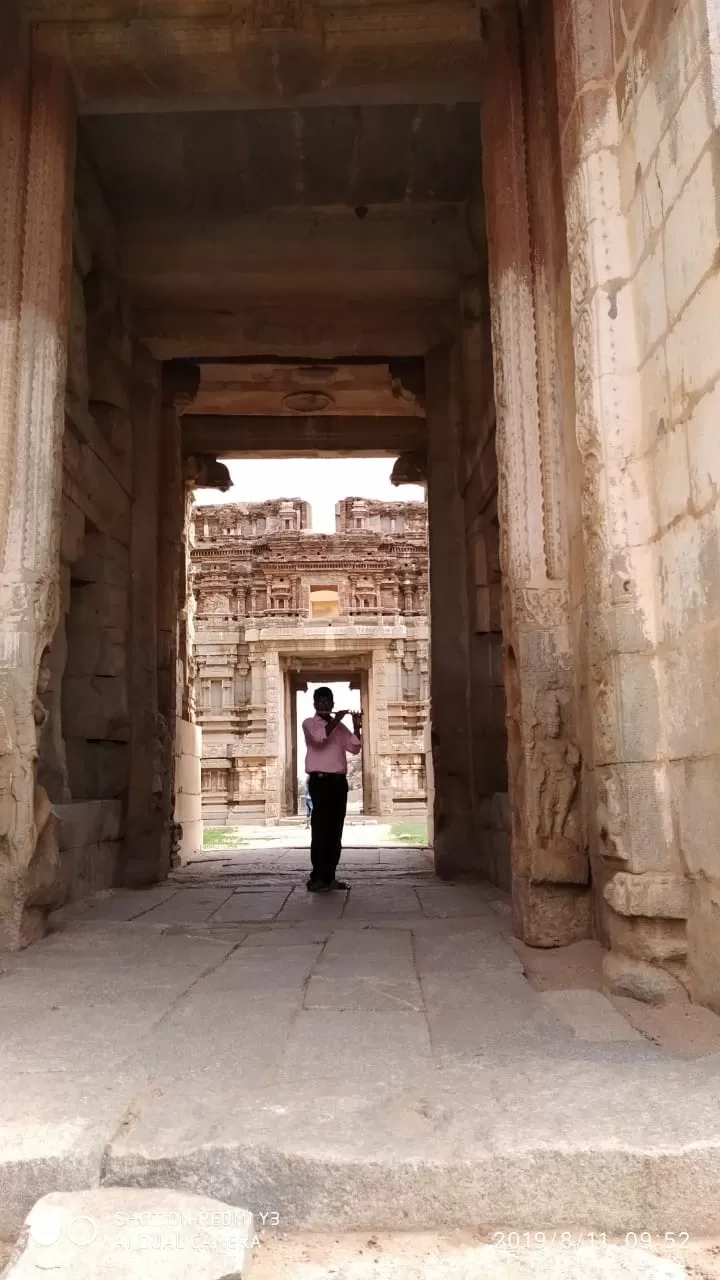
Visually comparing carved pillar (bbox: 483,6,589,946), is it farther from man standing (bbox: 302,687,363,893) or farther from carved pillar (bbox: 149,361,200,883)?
carved pillar (bbox: 149,361,200,883)

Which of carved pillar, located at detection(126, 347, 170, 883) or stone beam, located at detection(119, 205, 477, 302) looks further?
carved pillar, located at detection(126, 347, 170, 883)

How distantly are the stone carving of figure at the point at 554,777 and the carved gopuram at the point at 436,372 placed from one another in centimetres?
1

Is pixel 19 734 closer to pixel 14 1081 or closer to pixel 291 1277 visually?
pixel 14 1081

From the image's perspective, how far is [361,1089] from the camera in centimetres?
222

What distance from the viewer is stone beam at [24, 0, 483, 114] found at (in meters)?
4.72

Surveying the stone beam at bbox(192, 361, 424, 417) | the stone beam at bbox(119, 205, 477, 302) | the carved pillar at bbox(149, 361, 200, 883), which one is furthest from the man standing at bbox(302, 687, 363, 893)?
the stone beam at bbox(192, 361, 424, 417)

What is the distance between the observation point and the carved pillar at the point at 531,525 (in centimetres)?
394

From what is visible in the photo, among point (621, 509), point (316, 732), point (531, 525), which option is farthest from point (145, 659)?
point (621, 509)

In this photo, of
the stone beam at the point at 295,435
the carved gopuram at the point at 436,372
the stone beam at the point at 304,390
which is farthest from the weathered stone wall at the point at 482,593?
the stone beam at the point at 295,435

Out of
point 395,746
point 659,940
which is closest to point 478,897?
point 659,940

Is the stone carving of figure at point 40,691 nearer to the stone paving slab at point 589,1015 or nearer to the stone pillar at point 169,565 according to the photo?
the stone paving slab at point 589,1015

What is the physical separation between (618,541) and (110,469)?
480cm

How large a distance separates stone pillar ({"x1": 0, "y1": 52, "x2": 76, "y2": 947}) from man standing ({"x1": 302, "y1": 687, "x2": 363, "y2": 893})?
8.51 ft

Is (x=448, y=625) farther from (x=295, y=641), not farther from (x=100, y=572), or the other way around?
(x=295, y=641)
